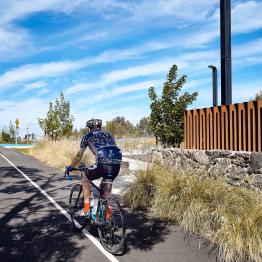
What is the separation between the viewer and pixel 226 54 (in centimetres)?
1042

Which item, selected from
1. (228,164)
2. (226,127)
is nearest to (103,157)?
(228,164)

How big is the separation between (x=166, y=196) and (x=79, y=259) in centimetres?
295

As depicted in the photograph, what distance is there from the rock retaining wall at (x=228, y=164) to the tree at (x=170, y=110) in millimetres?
3410

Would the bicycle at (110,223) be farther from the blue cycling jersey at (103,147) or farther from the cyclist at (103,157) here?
the blue cycling jersey at (103,147)

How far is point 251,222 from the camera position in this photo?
18.7ft

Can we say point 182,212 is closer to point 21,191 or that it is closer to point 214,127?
point 214,127

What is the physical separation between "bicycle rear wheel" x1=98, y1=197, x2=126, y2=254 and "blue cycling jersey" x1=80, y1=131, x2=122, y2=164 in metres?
0.63

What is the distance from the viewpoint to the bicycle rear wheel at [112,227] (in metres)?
5.80

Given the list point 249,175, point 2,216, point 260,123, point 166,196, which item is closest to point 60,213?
point 2,216

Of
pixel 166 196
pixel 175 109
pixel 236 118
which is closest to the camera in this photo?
pixel 166 196

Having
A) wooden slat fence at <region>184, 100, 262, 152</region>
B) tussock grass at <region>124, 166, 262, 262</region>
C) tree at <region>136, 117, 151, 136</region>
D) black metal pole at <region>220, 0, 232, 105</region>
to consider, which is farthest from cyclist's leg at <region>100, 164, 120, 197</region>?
tree at <region>136, 117, 151, 136</region>

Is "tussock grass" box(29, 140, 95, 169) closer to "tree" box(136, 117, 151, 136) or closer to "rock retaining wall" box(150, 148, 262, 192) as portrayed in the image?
"tree" box(136, 117, 151, 136)

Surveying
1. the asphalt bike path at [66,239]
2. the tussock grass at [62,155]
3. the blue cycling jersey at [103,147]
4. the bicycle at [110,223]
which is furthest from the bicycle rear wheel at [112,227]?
the tussock grass at [62,155]

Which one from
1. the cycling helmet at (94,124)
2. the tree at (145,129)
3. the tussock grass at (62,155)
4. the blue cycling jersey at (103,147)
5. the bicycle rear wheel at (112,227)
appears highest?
the tree at (145,129)
